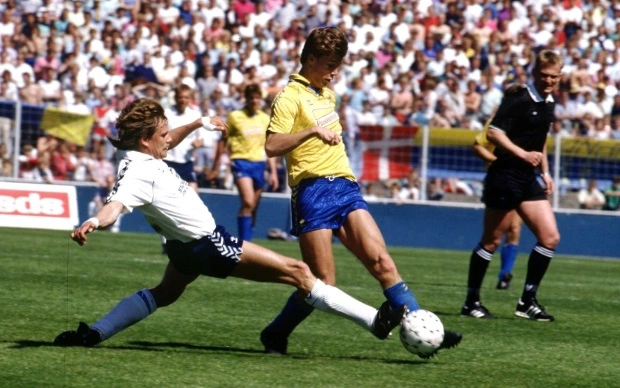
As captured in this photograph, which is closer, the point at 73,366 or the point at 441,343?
the point at 73,366

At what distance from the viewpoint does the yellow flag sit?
22531mm

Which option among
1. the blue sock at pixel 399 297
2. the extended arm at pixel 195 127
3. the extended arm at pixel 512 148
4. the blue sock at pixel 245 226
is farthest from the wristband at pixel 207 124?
the blue sock at pixel 245 226

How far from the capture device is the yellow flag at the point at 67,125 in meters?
22.5

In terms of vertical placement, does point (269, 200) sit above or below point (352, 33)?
below

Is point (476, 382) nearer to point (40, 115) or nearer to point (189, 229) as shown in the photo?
point (189, 229)

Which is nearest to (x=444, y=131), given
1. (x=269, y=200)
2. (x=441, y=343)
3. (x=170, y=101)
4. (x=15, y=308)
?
(x=269, y=200)

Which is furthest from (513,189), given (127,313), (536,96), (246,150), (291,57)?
(291,57)

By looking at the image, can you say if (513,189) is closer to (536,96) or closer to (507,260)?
(536,96)

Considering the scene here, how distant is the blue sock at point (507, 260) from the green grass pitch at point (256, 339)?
0.25 m

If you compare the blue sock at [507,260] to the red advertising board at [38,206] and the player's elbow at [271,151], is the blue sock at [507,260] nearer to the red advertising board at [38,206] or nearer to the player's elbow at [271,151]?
the player's elbow at [271,151]

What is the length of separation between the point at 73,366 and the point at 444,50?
20.8 m

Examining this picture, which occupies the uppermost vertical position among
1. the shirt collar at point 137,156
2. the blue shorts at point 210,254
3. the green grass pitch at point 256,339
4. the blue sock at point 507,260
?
the shirt collar at point 137,156

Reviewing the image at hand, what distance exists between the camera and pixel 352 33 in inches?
1072

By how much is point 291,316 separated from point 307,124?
1187 mm
